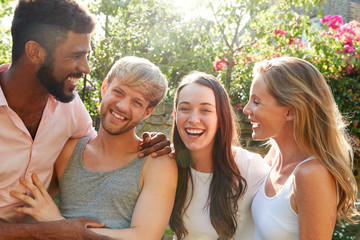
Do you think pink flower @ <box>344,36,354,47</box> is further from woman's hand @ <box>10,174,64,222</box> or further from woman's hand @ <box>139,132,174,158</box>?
woman's hand @ <box>10,174,64,222</box>

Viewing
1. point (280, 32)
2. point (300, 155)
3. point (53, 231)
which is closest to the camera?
point (53, 231)

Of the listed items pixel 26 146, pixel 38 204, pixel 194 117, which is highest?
pixel 194 117

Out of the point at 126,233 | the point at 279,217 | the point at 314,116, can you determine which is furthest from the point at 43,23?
the point at 279,217

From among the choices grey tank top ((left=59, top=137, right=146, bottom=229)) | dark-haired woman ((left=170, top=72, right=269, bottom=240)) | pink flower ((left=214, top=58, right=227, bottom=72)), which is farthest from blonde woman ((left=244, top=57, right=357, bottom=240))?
pink flower ((left=214, top=58, right=227, bottom=72))

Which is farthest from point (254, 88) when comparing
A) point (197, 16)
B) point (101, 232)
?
point (197, 16)

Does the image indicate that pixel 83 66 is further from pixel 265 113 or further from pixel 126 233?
pixel 265 113

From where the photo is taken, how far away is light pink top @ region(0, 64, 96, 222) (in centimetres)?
228

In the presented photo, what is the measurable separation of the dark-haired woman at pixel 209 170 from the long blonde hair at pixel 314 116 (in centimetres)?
47

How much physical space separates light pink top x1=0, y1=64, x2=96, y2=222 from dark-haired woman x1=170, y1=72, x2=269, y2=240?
84cm

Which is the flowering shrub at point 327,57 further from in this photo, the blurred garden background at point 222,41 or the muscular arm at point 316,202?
the muscular arm at point 316,202

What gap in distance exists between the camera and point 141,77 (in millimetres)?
2469

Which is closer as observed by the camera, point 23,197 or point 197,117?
point 23,197

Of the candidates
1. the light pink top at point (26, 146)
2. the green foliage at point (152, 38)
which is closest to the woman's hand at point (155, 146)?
the light pink top at point (26, 146)

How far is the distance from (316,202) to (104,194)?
4.35 ft
